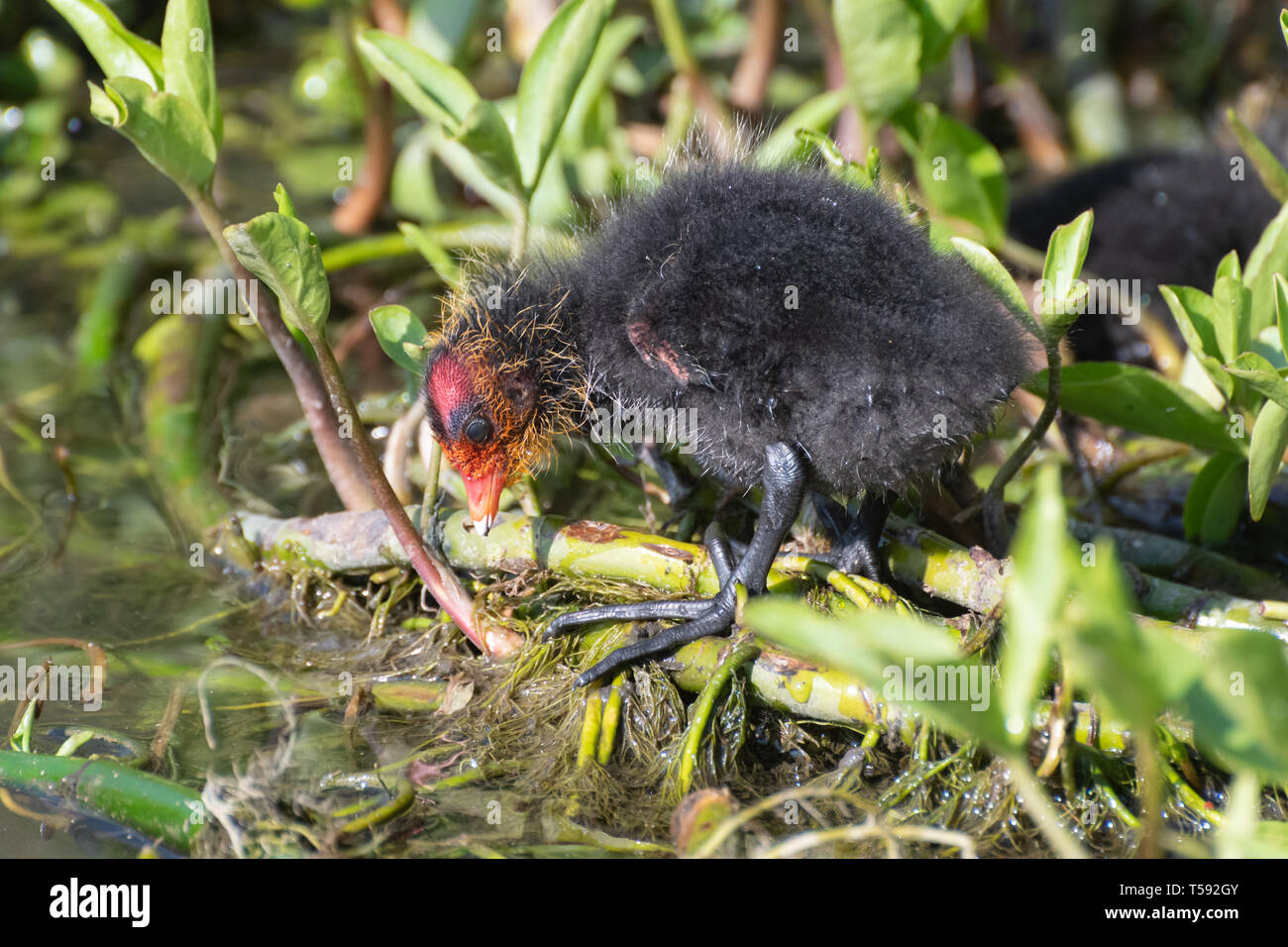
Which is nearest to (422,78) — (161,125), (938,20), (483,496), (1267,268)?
(161,125)

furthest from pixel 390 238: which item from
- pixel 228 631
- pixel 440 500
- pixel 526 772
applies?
pixel 526 772

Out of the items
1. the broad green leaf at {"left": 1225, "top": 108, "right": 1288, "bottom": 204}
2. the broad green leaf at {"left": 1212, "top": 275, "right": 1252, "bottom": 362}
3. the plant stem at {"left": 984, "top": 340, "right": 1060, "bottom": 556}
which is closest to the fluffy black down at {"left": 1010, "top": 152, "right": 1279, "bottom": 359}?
the broad green leaf at {"left": 1225, "top": 108, "right": 1288, "bottom": 204}

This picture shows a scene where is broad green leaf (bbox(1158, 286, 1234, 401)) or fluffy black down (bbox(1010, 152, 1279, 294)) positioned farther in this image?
fluffy black down (bbox(1010, 152, 1279, 294))

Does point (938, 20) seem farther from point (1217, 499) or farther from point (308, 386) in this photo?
point (308, 386)

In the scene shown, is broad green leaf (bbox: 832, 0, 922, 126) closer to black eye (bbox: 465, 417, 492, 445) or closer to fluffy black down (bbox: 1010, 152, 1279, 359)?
fluffy black down (bbox: 1010, 152, 1279, 359)

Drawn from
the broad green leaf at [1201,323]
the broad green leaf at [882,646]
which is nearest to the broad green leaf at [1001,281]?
the broad green leaf at [1201,323]
